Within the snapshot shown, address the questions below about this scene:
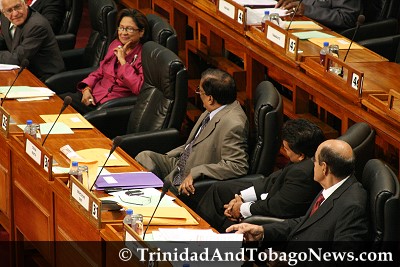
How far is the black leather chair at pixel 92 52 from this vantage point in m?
6.30

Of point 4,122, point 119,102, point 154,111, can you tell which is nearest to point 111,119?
point 119,102

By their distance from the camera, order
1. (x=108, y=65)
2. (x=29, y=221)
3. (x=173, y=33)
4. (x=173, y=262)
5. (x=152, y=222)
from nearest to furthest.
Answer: (x=173, y=262), (x=152, y=222), (x=29, y=221), (x=173, y=33), (x=108, y=65)

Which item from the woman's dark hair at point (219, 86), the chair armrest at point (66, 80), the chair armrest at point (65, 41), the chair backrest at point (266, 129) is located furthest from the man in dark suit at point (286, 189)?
the chair armrest at point (65, 41)

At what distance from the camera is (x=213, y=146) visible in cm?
485

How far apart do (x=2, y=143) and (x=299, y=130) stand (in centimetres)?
156

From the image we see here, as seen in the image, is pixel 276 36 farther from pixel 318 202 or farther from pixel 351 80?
pixel 318 202

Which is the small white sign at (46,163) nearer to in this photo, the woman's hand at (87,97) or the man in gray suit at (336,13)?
the woman's hand at (87,97)

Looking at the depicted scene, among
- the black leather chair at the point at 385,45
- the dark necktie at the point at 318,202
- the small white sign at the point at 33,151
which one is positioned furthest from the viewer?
the black leather chair at the point at 385,45

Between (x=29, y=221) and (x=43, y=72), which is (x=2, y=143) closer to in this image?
(x=29, y=221)

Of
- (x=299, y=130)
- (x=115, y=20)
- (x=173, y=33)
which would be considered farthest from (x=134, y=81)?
(x=299, y=130)

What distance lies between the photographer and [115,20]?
6.41 meters

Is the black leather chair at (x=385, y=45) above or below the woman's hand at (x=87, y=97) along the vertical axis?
above

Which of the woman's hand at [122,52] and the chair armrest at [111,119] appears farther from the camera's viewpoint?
the woman's hand at [122,52]

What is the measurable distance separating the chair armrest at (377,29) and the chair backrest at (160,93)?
58.9 inches
